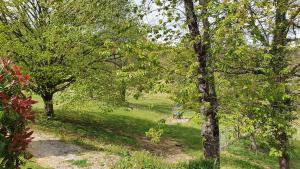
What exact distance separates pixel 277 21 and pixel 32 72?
13674mm

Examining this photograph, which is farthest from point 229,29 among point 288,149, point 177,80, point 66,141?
point 66,141

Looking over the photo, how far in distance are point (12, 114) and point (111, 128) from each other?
26.0 m

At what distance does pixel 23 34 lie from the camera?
24016 mm

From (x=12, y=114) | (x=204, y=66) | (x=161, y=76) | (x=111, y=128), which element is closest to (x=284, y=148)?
(x=204, y=66)

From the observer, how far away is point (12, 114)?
489 centimetres

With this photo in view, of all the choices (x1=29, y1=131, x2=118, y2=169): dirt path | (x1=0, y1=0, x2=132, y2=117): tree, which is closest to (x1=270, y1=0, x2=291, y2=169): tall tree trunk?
(x1=29, y1=131, x2=118, y2=169): dirt path

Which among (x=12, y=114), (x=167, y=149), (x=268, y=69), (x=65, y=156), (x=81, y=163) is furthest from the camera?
(x=167, y=149)

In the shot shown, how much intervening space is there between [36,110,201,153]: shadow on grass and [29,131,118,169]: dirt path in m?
3.18

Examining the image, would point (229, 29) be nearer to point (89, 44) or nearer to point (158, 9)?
point (158, 9)

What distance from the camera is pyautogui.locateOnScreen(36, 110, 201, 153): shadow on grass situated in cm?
2515

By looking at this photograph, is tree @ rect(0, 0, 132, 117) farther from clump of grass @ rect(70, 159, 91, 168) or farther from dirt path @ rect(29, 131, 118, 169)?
clump of grass @ rect(70, 159, 91, 168)

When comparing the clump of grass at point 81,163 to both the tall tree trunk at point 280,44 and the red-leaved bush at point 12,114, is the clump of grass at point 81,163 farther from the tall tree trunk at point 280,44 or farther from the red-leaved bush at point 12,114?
A: the red-leaved bush at point 12,114

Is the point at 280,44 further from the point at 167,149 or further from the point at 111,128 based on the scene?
the point at 111,128

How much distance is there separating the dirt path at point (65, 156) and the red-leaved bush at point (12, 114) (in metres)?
11.6
